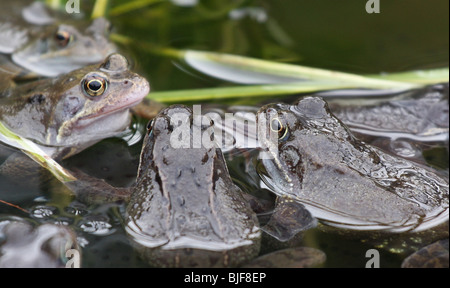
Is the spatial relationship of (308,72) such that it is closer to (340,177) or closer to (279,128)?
(279,128)

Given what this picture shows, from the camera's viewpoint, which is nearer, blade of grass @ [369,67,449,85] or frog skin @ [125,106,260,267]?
frog skin @ [125,106,260,267]

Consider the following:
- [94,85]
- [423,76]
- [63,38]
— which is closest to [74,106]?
[94,85]

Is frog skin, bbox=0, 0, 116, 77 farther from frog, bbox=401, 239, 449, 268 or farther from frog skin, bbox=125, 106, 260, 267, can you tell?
frog, bbox=401, 239, 449, 268

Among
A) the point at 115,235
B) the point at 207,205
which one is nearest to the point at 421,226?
the point at 207,205

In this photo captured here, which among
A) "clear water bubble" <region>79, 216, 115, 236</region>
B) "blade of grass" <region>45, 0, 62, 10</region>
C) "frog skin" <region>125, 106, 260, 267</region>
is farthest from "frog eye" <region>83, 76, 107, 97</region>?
"blade of grass" <region>45, 0, 62, 10</region>

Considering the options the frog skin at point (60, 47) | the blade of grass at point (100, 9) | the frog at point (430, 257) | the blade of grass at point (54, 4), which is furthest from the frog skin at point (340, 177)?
the blade of grass at point (54, 4)

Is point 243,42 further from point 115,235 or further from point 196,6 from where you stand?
point 115,235
